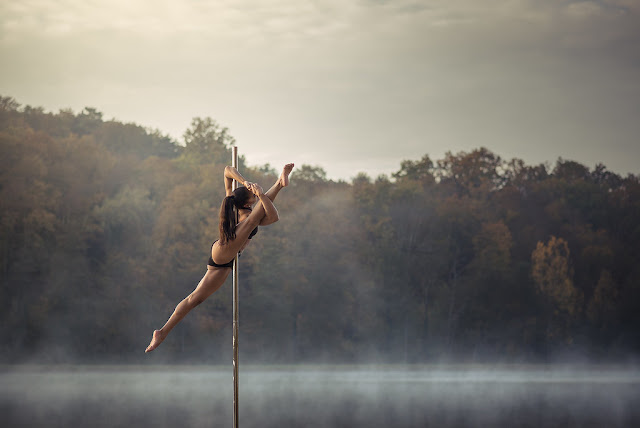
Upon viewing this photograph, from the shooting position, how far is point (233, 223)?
703cm

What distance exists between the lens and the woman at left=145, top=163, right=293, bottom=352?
22.6ft

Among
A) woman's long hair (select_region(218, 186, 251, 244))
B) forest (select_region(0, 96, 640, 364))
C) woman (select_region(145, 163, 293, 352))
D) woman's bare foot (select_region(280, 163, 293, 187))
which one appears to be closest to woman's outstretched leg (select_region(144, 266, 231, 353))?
woman (select_region(145, 163, 293, 352))

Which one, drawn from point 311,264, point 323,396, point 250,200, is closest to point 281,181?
point 250,200

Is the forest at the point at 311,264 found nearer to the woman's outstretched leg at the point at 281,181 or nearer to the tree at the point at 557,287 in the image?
the tree at the point at 557,287

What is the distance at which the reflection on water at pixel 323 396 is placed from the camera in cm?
1909

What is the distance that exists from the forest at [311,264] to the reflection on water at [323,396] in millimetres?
973

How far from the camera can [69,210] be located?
3591 centimetres

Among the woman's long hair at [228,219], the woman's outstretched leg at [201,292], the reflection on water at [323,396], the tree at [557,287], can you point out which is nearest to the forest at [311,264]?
the tree at [557,287]

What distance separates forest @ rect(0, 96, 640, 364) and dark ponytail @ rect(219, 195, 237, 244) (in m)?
28.7

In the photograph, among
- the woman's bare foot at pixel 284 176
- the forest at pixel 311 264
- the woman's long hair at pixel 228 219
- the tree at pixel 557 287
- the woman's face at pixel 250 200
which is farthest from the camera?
the tree at pixel 557 287

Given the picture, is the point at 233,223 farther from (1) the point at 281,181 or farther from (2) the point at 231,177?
(1) the point at 281,181

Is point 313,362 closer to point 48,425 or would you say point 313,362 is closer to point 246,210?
point 48,425

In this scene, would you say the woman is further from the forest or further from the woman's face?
the forest

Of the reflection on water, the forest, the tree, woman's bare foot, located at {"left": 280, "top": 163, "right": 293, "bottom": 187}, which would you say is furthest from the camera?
the tree
